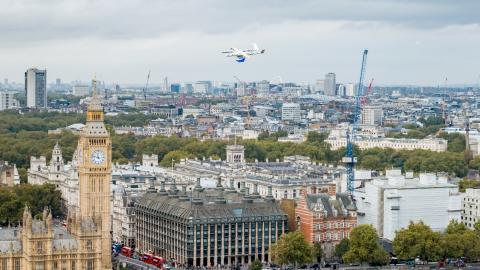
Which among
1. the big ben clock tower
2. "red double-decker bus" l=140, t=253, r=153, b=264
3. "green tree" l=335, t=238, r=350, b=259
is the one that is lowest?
"red double-decker bus" l=140, t=253, r=153, b=264

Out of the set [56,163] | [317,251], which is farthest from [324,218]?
[56,163]

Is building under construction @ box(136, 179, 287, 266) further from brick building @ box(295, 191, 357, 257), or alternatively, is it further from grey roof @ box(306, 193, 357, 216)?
grey roof @ box(306, 193, 357, 216)

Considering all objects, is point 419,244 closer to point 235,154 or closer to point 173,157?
point 235,154

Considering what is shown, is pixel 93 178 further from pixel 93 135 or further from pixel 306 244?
pixel 306 244

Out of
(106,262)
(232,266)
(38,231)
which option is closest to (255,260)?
(232,266)

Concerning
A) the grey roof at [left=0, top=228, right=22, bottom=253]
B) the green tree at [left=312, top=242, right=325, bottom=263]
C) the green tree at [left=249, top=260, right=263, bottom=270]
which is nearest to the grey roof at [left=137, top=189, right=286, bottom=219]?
the green tree at [left=312, top=242, right=325, bottom=263]

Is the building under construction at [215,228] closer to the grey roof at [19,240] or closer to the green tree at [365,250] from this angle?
the green tree at [365,250]
